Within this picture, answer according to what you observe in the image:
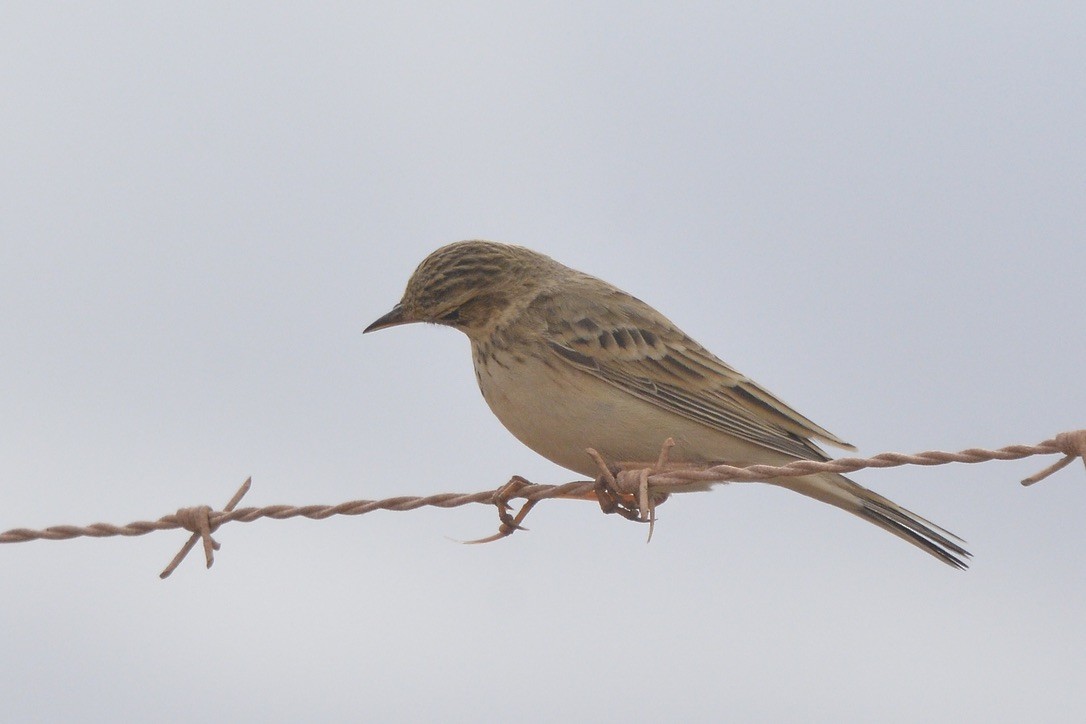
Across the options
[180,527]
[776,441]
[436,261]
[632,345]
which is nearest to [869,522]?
[776,441]

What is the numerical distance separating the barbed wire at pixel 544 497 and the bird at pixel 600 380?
0.90 meters

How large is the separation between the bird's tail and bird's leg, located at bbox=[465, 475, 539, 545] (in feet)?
6.10

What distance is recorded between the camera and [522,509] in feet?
23.1

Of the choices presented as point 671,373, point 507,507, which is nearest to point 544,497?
point 507,507

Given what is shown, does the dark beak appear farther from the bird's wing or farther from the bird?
the bird's wing

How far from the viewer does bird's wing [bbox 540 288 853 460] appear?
27.9 feet

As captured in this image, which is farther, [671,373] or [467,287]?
[467,287]

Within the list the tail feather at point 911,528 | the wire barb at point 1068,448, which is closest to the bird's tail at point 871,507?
the tail feather at point 911,528

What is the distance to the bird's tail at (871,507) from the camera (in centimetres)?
812

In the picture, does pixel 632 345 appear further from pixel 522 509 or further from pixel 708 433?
pixel 522 509

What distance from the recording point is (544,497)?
6855 millimetres

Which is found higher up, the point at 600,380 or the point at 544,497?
the point at 600,380

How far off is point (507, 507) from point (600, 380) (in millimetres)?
1621

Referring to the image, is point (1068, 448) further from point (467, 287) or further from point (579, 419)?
point (467, 287)
